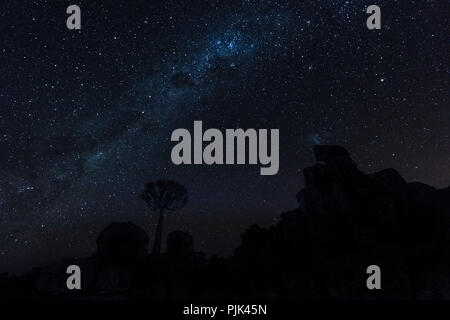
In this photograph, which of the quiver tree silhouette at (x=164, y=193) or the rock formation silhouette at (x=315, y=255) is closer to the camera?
the rock formation silhouette at (x=315, y=255)

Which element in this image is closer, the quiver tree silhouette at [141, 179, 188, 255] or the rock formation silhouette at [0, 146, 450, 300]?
the rock formation silhouette at [0, 146, 450, 300]

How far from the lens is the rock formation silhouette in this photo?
1525 centimetres

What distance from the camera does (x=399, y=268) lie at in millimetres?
14805

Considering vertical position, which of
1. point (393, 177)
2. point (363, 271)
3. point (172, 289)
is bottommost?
point (172, 289)

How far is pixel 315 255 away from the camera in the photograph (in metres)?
17.4

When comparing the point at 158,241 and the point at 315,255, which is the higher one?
the point at 158,241

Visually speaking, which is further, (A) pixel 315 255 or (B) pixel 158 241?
(B) pixel 158 241

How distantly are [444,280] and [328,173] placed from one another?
315 inches

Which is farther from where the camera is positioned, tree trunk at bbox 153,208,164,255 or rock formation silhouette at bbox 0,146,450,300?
tree trunk at bbox 153,208,164,255

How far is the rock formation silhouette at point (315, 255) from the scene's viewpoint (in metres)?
15.2

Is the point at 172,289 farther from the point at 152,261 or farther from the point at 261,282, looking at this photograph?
the point at 261,282
